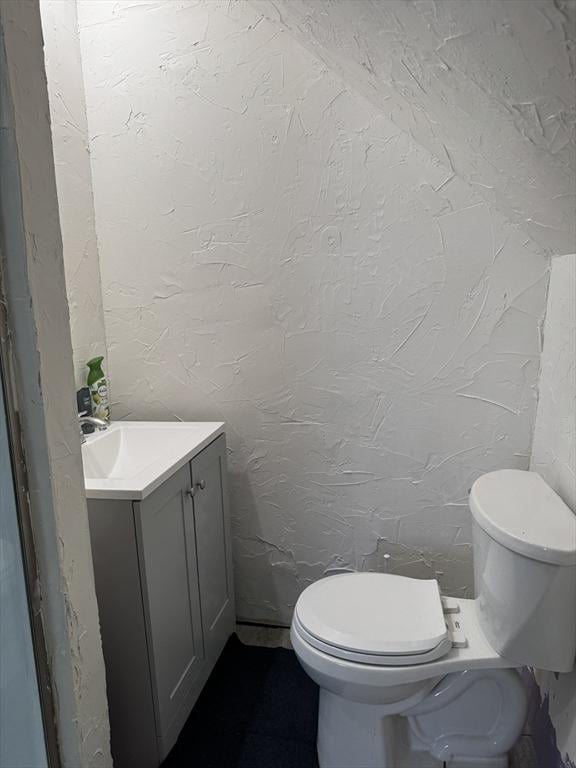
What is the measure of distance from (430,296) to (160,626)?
4.00ft

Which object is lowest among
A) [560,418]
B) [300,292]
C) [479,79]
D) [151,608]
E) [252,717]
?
[252,717]

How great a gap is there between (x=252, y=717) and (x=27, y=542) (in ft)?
3.38

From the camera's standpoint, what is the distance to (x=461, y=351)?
1681mm

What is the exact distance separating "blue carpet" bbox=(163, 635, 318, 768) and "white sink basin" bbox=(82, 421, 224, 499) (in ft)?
2.45

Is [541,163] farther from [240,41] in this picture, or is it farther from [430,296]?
[240,41]

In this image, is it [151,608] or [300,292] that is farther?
[300,292]

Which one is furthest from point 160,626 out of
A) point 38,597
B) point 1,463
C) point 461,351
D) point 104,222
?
point 104,222

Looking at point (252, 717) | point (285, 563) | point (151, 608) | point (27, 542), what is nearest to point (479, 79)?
point (27, 542)

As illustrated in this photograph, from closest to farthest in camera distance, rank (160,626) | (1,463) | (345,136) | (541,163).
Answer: (1,463), (541,163), (160,626), (345,136)

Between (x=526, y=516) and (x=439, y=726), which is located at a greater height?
(x=526, y=516)

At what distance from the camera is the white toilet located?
1140 millimetres

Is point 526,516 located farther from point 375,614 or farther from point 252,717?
point 252,717

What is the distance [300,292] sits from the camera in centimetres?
176

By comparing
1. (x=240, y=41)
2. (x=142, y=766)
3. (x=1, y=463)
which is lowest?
(x=142, y=766)
